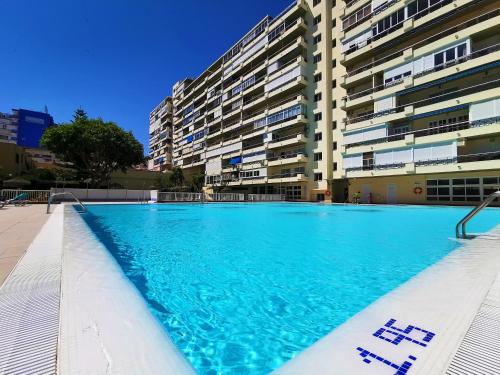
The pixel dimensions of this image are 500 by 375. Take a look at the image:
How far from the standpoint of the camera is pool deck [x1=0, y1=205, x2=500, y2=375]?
1.77 m

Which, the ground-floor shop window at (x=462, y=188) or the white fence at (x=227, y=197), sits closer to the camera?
the ground-floor shop window at (x=462, y=188)

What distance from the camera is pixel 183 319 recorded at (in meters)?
3.27

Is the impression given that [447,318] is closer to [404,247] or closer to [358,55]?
[404,247]

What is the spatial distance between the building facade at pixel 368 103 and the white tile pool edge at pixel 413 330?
83.9ft

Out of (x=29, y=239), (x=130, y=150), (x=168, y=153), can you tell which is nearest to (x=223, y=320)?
(x=29, y=239)

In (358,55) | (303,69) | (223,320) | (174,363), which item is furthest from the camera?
(303,69)

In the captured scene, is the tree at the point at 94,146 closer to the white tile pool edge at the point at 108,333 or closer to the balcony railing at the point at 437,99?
the balcony railing at the point at 437,99

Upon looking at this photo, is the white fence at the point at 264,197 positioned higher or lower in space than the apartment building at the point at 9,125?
lower

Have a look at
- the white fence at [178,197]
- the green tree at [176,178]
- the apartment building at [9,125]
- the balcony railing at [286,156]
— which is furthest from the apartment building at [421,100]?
the apartment building at [9,125]

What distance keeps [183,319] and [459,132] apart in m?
28.8

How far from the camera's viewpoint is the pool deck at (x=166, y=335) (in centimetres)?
177

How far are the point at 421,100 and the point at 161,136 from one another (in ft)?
238

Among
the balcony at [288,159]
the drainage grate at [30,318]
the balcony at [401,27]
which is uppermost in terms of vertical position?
the balcony at [401,27]

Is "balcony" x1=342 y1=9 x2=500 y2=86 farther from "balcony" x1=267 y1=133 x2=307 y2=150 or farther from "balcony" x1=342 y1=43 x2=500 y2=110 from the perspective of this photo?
"balcony" x1=267 y1=133 x2=307 y2=150
